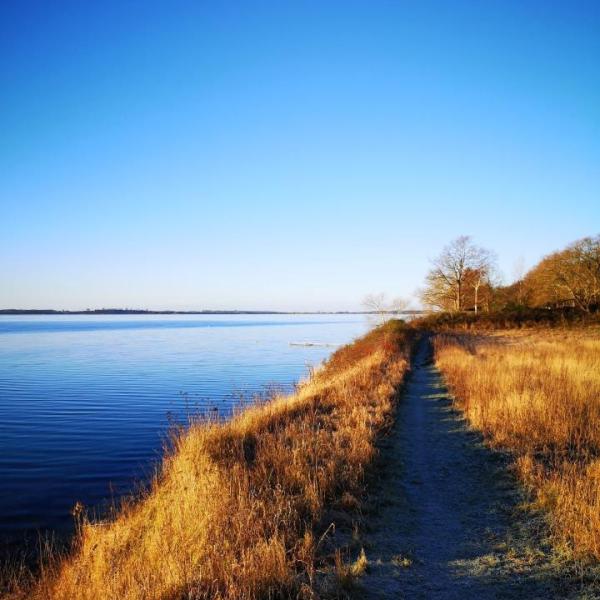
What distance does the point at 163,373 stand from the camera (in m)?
27.1

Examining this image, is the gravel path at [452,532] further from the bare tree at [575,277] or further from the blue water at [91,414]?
the bare tree at [575,277]

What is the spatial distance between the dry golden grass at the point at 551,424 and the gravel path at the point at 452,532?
0.38 meters

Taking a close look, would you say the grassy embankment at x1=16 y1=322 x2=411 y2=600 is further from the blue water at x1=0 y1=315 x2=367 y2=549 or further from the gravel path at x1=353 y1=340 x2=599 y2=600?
the blue water at x1=0 y1=315 x2=367 y2=549

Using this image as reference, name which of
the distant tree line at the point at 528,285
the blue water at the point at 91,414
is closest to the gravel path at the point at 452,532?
the blue water at the point at 91,414

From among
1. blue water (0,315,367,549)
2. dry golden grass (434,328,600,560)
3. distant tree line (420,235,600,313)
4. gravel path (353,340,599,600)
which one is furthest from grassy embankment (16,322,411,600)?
distant tree line (420,235,600,313)

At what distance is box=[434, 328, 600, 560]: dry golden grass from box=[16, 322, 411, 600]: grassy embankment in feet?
8.71

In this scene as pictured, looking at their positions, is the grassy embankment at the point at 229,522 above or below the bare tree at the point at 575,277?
below

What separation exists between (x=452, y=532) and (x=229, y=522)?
2.87 meters

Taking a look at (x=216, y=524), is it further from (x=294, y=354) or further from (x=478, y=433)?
(x=294, y=354)

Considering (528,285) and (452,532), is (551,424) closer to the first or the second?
(452,532)

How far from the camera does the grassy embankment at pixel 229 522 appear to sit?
4199 millimetres

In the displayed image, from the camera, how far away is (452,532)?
571 centimetres

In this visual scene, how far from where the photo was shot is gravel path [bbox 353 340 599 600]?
445 cm

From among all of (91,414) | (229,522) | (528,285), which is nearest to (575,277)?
(528,285)
